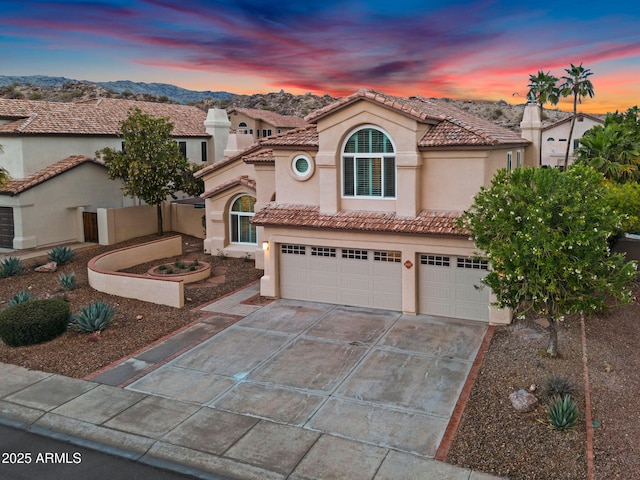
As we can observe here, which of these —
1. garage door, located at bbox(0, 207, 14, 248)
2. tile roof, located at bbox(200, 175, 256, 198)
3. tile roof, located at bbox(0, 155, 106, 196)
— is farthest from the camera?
garage door, located at bbox(0, 207, 14, 248)

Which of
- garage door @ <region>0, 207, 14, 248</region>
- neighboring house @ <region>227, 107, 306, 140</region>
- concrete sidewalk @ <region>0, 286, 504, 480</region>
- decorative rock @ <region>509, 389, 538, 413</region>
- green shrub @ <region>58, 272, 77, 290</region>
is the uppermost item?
neighboring house @ <region>227, 107, 306, 140</region>

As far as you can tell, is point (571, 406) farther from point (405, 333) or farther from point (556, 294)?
point (405, 333)

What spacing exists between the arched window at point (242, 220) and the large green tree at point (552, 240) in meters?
15.6

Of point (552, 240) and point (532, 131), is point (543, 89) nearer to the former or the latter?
point (532, 131)

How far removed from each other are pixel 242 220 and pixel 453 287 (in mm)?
12923

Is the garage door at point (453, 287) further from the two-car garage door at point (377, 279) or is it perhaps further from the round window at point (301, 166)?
the round window at point (301, 166)

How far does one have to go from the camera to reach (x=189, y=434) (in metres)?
11.6

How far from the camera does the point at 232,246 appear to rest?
1122 inches

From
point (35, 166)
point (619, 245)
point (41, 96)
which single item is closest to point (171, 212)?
point (35, 166)

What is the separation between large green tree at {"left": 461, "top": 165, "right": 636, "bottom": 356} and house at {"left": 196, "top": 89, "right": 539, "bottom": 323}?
11.2 ft

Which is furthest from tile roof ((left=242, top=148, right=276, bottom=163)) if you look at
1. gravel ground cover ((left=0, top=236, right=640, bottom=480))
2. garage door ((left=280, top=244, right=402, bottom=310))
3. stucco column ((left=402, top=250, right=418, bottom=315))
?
stucco column ((left=402, top=250, right=418, bottom=315))

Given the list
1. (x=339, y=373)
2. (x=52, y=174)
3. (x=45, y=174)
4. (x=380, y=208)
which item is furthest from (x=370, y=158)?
(x=45, y=174)

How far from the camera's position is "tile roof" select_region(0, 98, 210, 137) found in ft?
102

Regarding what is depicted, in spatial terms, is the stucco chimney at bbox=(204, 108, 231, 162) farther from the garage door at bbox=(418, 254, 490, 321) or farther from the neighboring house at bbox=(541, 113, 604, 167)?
the neighboring house at bbox=(541, 113, 604, 167)
